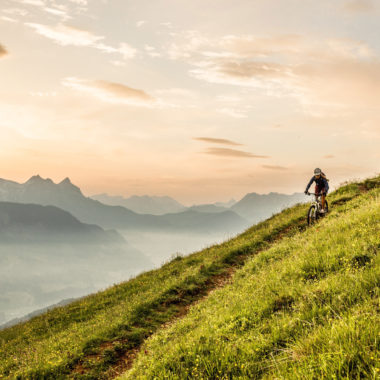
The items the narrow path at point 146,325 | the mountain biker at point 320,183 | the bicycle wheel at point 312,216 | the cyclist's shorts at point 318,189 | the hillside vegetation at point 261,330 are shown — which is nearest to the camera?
the hillside vegetation at point 261,330

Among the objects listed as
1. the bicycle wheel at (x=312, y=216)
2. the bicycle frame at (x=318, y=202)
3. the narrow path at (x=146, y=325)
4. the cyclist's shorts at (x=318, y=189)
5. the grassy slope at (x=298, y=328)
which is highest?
the cyclist's shorts at (x=318, y=189)

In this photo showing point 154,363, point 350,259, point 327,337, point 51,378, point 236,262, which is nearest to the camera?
point 327,337

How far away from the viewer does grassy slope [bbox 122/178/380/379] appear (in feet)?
12.9

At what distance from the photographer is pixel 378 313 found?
177 inches

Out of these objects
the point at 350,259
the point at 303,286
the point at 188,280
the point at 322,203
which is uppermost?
the point at 322,203

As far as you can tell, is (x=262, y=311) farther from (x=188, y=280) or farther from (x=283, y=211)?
(x=283, y=211)

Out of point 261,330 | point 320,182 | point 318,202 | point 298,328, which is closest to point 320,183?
point 320,182

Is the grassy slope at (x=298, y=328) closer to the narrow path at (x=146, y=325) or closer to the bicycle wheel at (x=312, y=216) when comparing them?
the narrow path at (x=146, y=325)

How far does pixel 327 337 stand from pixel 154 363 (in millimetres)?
3786

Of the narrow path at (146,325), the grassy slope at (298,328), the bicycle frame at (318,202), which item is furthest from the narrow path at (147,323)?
the bicycle frame at (318,202)

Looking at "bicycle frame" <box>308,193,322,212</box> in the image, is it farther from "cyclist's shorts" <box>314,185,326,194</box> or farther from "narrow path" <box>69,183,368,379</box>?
"narrow path" <box>69,183,368,379</box>

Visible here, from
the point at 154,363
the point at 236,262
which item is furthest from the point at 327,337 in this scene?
the point at 236,262

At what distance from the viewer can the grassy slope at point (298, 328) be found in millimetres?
3926

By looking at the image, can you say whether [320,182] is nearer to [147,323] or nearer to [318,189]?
[318,189]
